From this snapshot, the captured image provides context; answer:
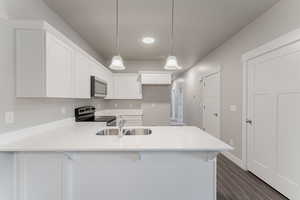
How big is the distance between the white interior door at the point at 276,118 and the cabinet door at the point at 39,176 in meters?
2.71

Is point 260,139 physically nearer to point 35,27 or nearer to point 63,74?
point 63,74

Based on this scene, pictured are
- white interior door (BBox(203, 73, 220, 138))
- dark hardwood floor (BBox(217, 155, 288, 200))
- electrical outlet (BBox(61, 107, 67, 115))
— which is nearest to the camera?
dark hardwood floor (BBox(217, 155, 288, 200))

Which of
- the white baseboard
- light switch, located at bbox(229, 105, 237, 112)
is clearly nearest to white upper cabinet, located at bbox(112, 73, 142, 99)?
light switch, located at bbox(229, 105, 237, 112)

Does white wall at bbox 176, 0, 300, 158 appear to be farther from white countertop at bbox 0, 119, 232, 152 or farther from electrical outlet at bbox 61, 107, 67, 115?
electrical outlet at bbox 61, 107, 67, 115

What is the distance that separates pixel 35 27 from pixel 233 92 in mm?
3504

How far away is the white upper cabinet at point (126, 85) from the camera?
5098mm

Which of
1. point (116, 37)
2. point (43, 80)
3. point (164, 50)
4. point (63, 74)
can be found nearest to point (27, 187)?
point (43, 80)

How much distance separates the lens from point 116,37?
368 cm

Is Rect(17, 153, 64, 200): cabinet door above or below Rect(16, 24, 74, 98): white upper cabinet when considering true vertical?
below

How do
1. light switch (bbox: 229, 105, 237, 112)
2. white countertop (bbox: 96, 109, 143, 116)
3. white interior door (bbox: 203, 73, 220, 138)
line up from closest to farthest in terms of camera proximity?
light switch (bbox: 229, 105, 237, 112) → white interior door (bbox: 203, 73, 220, 138) → white countertop (bbox: 96, 109, 143, 116)

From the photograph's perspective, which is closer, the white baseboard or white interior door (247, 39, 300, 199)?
white interior door (247, 39, 300, 199)

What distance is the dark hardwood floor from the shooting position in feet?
7.48

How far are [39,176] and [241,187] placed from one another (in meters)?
2.61

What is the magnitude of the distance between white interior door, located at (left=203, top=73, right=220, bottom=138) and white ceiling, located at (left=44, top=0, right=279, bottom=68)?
964mm
